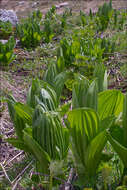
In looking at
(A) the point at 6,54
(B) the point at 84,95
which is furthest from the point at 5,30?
(B) the point at 84,95

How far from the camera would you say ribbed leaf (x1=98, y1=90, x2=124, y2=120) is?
1402 millimetres


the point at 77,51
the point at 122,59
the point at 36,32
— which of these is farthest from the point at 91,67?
the point at 36,32

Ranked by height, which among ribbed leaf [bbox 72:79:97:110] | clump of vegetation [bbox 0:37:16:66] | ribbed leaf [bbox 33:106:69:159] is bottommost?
clump of vegetation [bbox 0:37:16:66]

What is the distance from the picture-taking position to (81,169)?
133 centimetres

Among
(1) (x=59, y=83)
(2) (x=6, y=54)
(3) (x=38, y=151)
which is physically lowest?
(2) (x=6, y=54)

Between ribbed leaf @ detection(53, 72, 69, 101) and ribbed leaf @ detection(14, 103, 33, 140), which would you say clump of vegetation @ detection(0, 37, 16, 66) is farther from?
ribbed leaf @ detection(14, 103, 33, 140)

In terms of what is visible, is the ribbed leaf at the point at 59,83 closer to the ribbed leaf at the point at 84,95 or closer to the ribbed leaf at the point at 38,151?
the ribbed leaf at the point at 84,95

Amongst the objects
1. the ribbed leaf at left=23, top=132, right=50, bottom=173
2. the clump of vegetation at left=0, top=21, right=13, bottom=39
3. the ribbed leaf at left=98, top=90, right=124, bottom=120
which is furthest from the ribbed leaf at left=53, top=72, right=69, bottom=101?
the clump of vegetation at left=0, top=21, right=13, bottom=39

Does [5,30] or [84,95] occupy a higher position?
[84,95]

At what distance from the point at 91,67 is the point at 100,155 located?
201 cm

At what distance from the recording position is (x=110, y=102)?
1429mm

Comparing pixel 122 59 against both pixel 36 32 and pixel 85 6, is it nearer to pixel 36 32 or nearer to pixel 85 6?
pixel 36 32

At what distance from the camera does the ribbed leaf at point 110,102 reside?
1.40 meters

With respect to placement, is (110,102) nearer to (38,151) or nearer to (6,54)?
(38,151)
